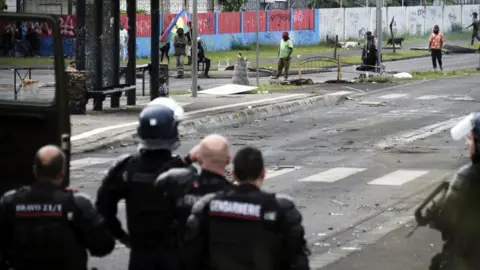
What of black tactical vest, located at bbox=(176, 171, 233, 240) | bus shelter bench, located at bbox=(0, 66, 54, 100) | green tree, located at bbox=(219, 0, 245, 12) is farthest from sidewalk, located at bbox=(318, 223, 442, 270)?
green tree, located at bbox=(219, 0, 245, 12)

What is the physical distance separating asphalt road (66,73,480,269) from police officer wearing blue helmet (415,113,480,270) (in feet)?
12.4

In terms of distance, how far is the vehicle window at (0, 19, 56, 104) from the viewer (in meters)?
9.64

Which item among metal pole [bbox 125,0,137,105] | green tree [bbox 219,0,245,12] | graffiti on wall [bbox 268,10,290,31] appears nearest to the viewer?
metal pole [bbox 125,0,137,105]

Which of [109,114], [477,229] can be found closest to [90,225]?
[477,229]

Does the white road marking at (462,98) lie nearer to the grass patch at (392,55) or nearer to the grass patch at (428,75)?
the grass patch at (428,75)

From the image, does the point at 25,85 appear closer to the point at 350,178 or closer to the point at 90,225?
the point at 90,225

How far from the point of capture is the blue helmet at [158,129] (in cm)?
658

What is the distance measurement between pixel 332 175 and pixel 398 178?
0.95 meters

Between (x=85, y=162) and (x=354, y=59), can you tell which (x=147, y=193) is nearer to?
(x=85, y=162)

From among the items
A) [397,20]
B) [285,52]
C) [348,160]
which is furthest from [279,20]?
[348,160]

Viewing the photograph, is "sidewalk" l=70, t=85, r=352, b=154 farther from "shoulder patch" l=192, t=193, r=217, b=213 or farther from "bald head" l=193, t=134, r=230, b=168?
"shoulder patch" l=192, t=193, r=217, b=213

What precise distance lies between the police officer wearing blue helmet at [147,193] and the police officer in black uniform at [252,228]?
690mm

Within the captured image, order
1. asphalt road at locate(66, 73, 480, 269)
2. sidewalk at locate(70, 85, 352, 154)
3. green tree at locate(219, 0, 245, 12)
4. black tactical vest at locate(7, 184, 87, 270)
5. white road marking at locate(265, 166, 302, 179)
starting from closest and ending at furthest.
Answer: black tactical vest at locate(7, 184, 87, 270)
asphalt road at locate(66, 73, 480, 269)
white road marking at locate(265, 166, 302, 179)
sidewalk at locate(70, 85, 352, 154)
green tree at locate(219, 0, 245, 12)

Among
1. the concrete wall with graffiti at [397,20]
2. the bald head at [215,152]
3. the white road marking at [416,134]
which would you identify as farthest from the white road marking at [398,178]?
the concrete wall with graffiti at [397,20]
